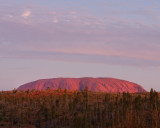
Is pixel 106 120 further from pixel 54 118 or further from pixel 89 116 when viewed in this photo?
pixel 54 118

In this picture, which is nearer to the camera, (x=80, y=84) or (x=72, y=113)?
(x=72, y=113)

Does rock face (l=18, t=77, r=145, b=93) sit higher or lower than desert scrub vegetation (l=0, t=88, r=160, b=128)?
lower

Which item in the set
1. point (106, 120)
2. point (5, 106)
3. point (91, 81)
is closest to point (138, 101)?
point (106, 120)

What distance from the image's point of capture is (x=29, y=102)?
45.6 feet

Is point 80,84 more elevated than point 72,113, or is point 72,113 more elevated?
point 72,113

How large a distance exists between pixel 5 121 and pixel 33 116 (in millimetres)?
1269

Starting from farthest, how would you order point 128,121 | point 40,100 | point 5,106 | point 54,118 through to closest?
point 40,100
point 5,106
point 54,118
point 128,121

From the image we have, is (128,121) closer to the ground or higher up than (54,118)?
higher up

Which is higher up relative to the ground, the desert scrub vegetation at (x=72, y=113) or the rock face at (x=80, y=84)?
the desert scrub vegetation at (x=72, y=113)

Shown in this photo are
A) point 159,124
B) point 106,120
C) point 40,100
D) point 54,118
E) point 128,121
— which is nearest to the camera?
point 128,121

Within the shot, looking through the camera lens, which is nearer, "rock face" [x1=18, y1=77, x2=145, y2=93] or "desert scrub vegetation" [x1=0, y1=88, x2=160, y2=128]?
"desert scrub vegetation" [x1=0, y1=88, x2=160, y2=128]

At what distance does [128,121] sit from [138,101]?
534 centimetres

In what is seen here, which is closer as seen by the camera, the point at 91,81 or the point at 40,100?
the point at 40,100

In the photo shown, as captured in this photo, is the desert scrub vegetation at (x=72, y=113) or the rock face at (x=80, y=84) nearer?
the desert scrub vegetation at (x=72, y=113)
